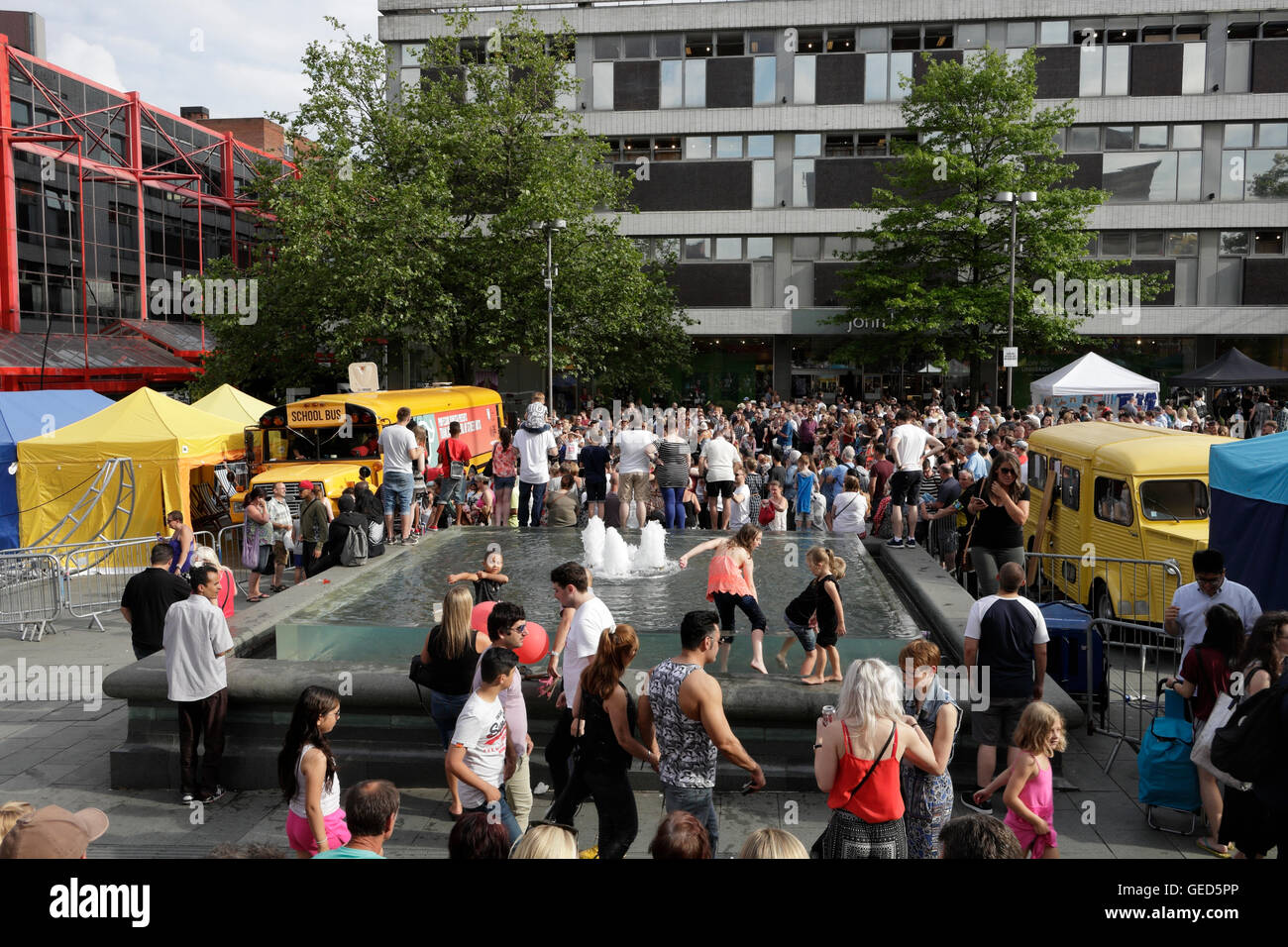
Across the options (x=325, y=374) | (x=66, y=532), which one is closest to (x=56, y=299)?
(x=325, y=374)

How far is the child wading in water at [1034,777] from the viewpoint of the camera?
5.21 m

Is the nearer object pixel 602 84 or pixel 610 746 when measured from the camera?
pixel 610 746

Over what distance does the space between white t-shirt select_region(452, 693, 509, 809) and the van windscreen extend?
8265 millimetres

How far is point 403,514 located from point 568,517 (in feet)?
8.06

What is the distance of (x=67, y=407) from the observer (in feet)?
62.6

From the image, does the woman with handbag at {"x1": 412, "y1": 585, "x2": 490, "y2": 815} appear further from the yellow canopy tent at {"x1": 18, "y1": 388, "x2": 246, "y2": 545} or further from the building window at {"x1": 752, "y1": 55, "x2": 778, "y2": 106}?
the building window at {"x1": 752, "y1": 55, "x2": 778, "y2": 106}

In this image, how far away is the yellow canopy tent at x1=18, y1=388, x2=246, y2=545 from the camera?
16703mm

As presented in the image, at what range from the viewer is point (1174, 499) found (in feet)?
36.3

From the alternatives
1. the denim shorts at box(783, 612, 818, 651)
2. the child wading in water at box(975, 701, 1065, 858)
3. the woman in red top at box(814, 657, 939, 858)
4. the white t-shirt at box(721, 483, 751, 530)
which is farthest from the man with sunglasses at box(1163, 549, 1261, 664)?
the white t-shirt at box(721, 483, 751, 530)

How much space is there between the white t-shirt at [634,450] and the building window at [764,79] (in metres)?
28.5

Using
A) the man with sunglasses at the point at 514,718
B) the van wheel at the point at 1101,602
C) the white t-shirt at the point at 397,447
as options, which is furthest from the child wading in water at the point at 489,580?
the white t-shirt at the point at 397,447

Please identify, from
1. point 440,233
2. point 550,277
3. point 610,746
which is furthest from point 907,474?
point 440,233

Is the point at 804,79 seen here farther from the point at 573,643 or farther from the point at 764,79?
the point at 573,643

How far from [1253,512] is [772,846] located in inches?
324
